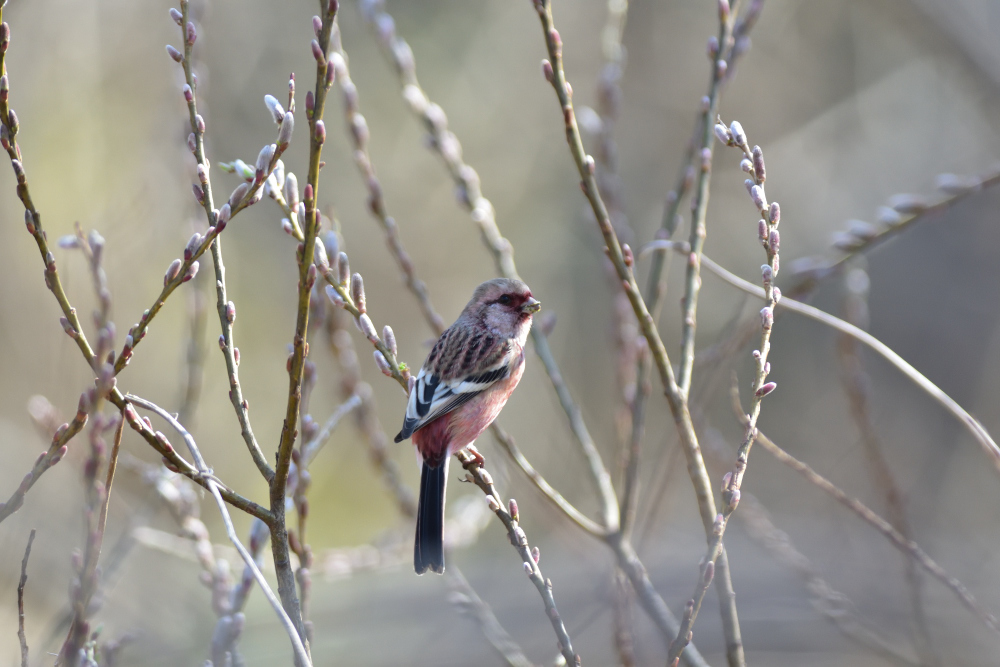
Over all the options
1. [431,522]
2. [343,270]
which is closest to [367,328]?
[343,270]

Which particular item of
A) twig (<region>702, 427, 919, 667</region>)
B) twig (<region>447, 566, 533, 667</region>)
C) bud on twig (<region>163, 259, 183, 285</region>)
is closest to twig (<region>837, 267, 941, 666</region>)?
twig (<region>702, 427, 919, 667</region>)

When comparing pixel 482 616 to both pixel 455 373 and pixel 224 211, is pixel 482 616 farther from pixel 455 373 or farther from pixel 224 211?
pixel 224 211

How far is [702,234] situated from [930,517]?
20.7 ft

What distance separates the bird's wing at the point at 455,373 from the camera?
366cm

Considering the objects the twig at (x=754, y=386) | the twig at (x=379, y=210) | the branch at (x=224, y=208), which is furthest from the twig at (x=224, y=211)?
the twig at (x=754, y=386)

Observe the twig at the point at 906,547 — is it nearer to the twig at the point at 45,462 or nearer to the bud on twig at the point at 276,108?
the bud on twig at the point at 276,108

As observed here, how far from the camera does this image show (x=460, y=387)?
3883mm

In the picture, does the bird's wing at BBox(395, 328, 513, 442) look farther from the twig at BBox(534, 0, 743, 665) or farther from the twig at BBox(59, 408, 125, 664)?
the twig at BBox(59, 408, 125, 664)

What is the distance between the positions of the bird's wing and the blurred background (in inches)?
104

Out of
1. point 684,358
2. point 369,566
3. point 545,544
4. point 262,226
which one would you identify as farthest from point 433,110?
point 262,226

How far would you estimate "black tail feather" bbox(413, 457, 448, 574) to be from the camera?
11.0 feet

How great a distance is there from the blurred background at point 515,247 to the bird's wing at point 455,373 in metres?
2.64

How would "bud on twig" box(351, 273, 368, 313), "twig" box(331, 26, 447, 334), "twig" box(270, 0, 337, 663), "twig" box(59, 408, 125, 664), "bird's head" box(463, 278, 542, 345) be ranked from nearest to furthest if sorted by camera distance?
1. "twig" box(59, 408, 125, 664)
2. "twig" box(270, 0, 337, 663)
3. "bud on twig" box(351, 273, 368, 313)
4. "twig" box(331, 26, 447, 334)
5. "bird's head" box(463, 278, 542, 345)

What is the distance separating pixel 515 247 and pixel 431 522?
6.90 meters
